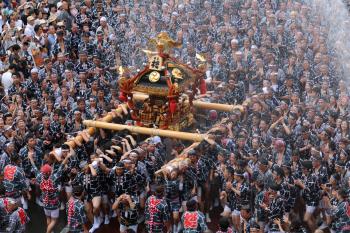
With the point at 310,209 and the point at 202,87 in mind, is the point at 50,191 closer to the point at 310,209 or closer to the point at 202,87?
the point at 202,87

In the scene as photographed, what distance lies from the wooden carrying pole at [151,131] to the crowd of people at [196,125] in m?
0.26

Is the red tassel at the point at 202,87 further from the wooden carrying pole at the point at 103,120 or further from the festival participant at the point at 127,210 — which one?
the festival participant at the point at 127,210

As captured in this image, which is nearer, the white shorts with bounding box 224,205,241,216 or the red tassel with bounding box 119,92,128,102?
the white shorts with bounding box 224,205,241,216

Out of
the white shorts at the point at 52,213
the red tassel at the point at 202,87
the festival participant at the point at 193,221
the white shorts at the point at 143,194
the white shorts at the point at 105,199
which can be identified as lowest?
Result: the white shorts at the point at 52,213

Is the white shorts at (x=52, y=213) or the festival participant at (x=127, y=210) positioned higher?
the festival participant at (x=127, y=210)

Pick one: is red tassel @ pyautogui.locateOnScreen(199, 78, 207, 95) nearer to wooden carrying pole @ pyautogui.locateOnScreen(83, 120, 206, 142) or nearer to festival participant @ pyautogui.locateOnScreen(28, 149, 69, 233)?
wooden carrying pole @ pyautogui.locateOnScreen(83, 120, 206, 142)

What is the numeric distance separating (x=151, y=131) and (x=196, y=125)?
204 cm

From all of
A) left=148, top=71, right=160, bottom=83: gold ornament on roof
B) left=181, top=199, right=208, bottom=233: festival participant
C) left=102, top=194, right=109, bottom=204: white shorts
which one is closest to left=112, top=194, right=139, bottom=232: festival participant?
left=102, top=194, right=109, bottom=204: white shorts

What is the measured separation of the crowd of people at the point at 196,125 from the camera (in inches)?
698

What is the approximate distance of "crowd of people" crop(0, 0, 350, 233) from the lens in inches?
698

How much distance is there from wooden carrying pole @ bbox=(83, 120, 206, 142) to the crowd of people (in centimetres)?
26

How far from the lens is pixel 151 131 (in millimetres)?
21234

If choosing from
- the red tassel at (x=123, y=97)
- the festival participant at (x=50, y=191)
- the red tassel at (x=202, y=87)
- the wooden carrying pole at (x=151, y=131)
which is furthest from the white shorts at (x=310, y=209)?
the red tassel at (x=123, y=97)

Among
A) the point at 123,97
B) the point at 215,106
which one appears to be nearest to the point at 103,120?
the point at 123,97
